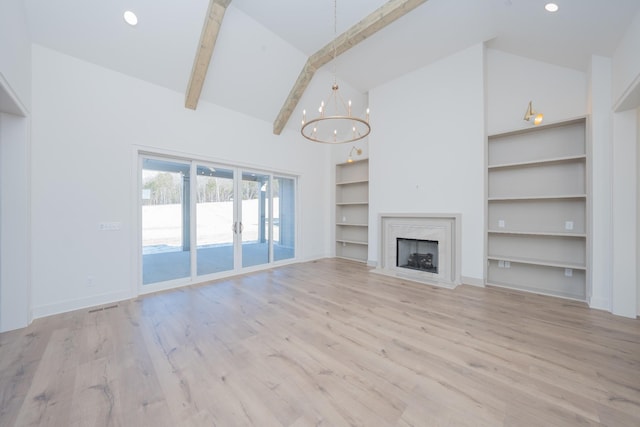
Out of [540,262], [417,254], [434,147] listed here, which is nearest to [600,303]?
[540,262]

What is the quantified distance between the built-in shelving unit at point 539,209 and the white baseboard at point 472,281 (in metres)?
0.32

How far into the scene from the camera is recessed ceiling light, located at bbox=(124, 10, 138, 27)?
125 inches

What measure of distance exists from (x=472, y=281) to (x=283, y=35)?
5690mm

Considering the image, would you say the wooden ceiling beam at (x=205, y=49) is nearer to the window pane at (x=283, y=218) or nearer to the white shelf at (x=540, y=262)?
the window pane at (x=283, y=218)

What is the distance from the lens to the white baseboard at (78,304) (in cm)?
304

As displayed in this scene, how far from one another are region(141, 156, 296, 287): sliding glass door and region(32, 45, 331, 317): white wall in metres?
0.38

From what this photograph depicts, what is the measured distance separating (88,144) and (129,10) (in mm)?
1911

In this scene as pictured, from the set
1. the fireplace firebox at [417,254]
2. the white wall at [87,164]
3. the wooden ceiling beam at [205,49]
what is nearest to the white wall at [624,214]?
the fireplace firebox at [417,254]

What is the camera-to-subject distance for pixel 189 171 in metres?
4.53

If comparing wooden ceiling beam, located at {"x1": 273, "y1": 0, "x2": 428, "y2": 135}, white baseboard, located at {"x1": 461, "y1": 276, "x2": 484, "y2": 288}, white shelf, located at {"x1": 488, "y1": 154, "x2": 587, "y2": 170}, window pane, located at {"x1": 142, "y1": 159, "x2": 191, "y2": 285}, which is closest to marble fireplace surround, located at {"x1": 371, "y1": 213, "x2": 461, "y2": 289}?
white baseboard, located at {"x1": 461, "y1": 276, "x2": 484, "y2": 288}

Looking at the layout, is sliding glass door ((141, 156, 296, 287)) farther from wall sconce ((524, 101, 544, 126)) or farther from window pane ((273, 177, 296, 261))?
wall sconce ((524, 101, 544, 126))

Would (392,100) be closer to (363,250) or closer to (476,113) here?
(476,113)

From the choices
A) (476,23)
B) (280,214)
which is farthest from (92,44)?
(476,23)

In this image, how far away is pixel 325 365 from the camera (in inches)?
82.6
